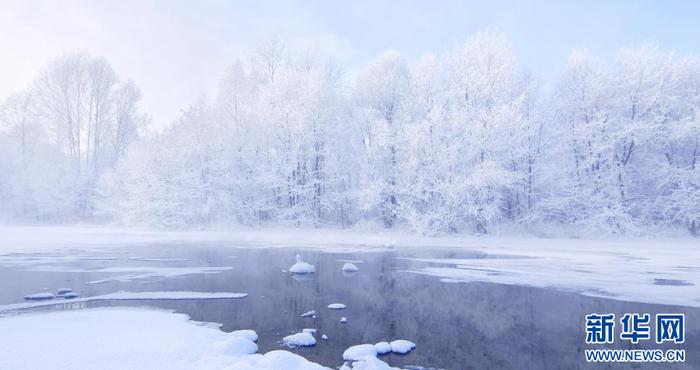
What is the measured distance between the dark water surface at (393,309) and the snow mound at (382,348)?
→ 213 millimetres

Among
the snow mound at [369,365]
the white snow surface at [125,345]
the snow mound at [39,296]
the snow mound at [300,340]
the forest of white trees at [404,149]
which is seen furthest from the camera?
the forest of white trees at [404,149]

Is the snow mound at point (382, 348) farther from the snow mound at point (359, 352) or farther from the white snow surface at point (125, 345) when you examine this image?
the white snow surface at point (125, 345)

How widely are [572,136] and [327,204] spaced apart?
57.9 ft

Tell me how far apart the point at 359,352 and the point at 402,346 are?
0.70 m

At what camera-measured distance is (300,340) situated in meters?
6.33

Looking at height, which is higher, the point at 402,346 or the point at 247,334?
the point at 247,334

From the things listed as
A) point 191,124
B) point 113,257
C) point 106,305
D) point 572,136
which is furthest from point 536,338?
point 191,124

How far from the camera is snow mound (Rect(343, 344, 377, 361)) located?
5719 mm

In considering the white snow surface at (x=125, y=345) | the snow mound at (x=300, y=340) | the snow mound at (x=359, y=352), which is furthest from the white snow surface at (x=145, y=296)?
the snow mound at (x=359, y=352)

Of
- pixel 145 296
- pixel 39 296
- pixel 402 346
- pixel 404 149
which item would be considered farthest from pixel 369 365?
pixel 404 149

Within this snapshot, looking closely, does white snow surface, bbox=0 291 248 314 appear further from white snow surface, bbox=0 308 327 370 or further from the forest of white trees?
the forest of white trees

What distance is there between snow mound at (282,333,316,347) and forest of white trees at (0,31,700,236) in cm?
1966

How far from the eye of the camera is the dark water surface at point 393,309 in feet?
19.8

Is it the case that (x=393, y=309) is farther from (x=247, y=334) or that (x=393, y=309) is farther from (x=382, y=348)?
(x=247, y=334)
